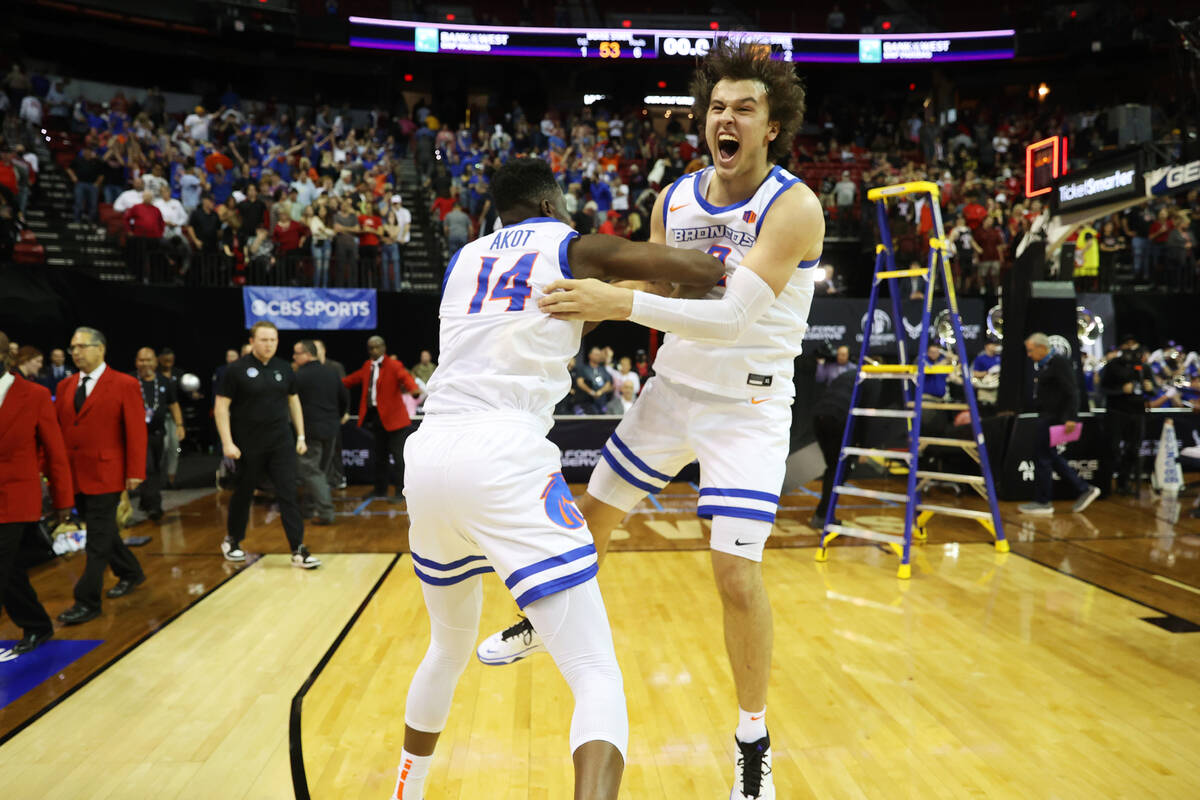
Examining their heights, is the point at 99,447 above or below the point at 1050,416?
above

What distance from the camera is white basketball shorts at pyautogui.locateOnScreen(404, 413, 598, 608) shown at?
2184mm

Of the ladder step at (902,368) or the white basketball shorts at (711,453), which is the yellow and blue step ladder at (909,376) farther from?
the white basketball shorts at (711,453)

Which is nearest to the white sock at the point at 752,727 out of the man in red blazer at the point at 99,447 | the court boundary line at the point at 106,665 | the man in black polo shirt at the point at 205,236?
the court boundary line at the point at 106,665

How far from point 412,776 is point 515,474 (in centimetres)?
111

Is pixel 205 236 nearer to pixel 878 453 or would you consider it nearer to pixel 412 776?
pixel 878 453

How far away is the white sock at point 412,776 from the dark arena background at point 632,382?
0.47 metres

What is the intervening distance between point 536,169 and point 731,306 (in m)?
0.74

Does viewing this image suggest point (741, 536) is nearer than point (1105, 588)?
Yes

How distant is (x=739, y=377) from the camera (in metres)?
3.04

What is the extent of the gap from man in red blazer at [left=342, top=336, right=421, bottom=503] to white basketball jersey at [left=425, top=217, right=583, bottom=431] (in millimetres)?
7061

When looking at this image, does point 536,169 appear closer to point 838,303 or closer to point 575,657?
point 575,657

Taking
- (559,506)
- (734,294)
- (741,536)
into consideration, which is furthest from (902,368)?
(559,506)

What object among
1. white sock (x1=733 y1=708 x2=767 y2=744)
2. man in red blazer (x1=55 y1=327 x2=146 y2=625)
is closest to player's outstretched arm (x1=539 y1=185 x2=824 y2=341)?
white sock (x1=733 y1=708 x2=767 y2=744)

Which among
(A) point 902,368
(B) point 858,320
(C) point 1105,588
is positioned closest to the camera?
(C) point 1105,588
